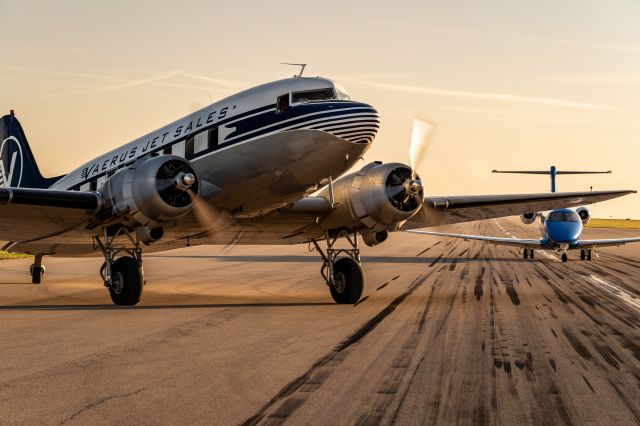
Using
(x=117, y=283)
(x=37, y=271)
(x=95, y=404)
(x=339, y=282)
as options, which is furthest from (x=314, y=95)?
(x=37, y=271)

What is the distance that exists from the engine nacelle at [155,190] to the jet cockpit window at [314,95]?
2.80 meters

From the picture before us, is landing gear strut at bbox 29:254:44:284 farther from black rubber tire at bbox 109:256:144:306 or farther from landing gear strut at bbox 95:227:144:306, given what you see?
black rubber tire at bbox 109:256:144:306

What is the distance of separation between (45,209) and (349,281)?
7.39 meters

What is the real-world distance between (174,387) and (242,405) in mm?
1221

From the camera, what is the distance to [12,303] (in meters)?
18.1

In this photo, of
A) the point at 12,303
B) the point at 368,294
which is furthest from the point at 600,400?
the point at 12,303

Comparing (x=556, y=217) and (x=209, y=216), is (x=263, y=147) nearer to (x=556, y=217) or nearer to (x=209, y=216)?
(x=209, y=216)

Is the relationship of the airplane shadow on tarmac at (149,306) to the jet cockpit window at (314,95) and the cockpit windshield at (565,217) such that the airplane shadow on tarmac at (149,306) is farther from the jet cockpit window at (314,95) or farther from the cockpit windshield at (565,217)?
the cockpit windshield at (565,217)

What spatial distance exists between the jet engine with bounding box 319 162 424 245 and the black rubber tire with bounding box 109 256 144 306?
5091 millimetres

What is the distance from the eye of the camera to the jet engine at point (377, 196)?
1683cm

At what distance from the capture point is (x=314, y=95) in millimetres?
15305

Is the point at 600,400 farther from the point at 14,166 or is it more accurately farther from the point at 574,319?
the point at 14,166

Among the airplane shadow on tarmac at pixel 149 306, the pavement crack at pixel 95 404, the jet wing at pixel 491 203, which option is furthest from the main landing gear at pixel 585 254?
the pavement crack at pixel 95 404

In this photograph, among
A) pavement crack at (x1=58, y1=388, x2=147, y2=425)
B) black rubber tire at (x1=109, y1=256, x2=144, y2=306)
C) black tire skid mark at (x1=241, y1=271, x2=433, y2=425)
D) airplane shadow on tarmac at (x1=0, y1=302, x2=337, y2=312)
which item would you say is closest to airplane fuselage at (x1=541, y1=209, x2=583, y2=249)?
airplane shadow on tarmac at (x1=0, y1=302, x2=337, y2=312)
